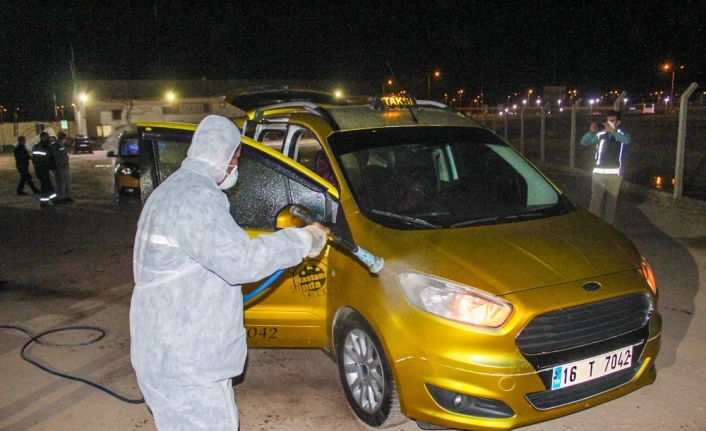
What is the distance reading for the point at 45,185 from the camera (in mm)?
12773

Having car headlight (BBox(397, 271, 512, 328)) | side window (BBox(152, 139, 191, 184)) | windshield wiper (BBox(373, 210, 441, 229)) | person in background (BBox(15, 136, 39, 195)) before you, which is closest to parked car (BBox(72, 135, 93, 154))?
person in background (BBox(15, 136, 39, 195))

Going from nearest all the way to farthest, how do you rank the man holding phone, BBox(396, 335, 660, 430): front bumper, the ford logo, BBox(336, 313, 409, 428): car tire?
BBox(396, 335, 660, 430): front bumper < the ford logo < BBox(336, 313, 409, 428): car tire < the man holding phone

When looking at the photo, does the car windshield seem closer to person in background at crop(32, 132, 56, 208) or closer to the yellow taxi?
the yellow taxi

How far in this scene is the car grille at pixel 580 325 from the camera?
2.95 meters

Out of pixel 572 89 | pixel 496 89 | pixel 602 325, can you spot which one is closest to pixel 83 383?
pixel 602 325

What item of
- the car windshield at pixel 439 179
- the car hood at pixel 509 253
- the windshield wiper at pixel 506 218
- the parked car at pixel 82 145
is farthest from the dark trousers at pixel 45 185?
the parked car at pixel 82 145

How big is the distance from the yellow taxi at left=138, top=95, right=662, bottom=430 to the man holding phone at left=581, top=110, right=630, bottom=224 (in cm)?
401

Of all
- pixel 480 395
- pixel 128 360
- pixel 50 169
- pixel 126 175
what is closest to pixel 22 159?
pixel 50 169

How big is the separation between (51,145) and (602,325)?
12717 mm

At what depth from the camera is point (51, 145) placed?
1280 centimetres

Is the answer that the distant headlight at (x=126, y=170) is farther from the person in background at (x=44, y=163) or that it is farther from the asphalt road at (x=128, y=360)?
the asphalt road at (x=128, y=360)

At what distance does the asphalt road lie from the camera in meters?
3.69

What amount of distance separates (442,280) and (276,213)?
1.34 meters

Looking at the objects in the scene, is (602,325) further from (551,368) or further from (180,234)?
(180,234)
